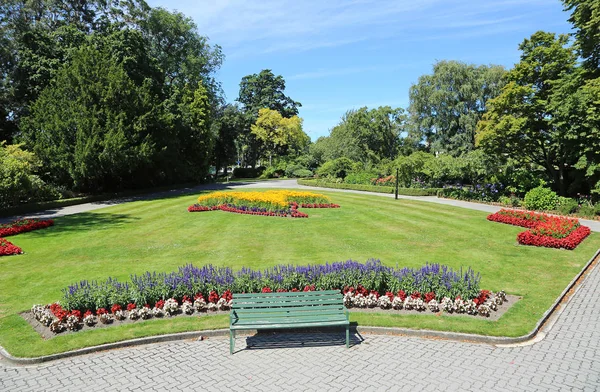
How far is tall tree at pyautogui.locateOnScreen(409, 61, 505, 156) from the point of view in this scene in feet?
142

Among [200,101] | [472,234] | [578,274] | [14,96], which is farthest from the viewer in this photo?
[200,101]

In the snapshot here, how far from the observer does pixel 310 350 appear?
6871 mm

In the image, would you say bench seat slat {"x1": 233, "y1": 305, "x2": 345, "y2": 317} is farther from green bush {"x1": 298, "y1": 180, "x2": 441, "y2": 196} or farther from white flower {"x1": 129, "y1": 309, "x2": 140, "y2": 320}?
green bush {"x1": 298, "y1": 180, "x2": 441, "y2": 196}

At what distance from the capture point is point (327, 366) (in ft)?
20.6

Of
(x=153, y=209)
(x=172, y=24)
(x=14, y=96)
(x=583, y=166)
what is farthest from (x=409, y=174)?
(x=14, y=96)

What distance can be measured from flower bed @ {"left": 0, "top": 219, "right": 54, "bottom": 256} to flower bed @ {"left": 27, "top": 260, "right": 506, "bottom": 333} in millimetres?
6731

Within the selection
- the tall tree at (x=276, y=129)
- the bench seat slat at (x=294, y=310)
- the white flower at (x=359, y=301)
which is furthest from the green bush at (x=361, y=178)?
the bench seat slat at (x=294, y=310)

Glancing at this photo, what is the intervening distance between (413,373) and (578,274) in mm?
8264

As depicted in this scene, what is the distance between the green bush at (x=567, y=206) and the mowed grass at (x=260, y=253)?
5.68 metres

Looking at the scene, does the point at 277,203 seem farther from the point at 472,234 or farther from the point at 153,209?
the point at 472,234

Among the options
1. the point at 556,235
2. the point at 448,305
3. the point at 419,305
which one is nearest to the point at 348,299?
the point at 419,305

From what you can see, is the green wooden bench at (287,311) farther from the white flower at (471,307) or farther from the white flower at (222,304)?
the white flower at (471,307)

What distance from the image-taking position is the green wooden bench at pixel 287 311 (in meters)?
A: 6.70

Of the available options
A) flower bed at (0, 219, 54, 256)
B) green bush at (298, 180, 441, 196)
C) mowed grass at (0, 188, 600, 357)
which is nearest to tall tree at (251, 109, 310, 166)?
green bush at (298, 180, 441, 196)
